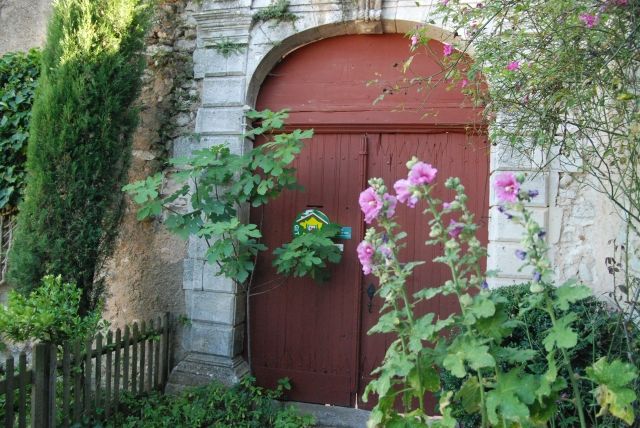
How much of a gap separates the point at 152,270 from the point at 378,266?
2.88 meters

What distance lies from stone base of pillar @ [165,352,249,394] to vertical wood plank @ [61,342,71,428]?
0.92 meters

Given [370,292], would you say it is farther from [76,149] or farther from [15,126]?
[15,126]

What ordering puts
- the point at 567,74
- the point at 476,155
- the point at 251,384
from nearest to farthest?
1. the point at 567,74
2. the point at 476,155
3. the point at 251,384

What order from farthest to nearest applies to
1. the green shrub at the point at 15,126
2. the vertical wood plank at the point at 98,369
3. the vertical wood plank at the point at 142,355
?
1. the green shrub at the point at 15,126
2. the vertical wood plank at the point at 142,355
3. the vertical wood plank at the point at 98,369

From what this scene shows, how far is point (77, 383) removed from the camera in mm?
3139

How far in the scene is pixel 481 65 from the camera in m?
2.92

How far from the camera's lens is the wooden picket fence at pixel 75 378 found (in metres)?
2.81

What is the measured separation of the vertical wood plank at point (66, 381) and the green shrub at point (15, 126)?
207 cm

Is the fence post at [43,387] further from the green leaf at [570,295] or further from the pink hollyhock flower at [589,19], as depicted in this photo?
the pink hollyhock flower at [589,19]

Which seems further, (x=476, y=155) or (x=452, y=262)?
(x=476, y=155)

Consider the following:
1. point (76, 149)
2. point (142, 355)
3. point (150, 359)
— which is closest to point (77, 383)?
point (142, 355)

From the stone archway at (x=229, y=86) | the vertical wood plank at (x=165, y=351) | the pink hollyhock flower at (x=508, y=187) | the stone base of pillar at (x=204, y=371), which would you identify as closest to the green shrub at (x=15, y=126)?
the stone archway at (x=229, y=86)

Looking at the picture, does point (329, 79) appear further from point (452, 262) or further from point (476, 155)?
point (452, 262)

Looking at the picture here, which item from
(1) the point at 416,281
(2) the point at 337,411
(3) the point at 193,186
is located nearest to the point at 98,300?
(3) the point at 193,186
